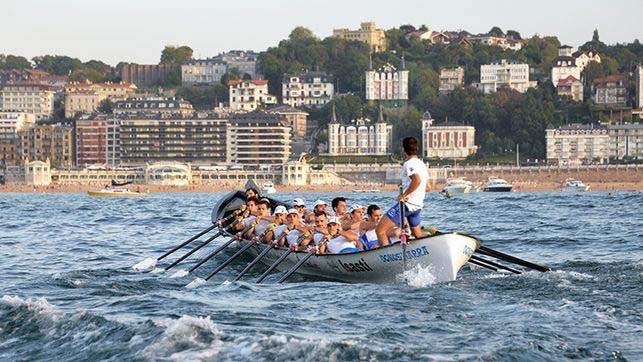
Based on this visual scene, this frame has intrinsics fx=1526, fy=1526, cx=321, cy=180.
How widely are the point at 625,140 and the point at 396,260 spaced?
151861 millimetres

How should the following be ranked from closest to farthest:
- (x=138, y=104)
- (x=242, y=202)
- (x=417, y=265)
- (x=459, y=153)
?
(x=417, y=265), (x=242, y=202), (x=459, y=153), (x=138, y=104)

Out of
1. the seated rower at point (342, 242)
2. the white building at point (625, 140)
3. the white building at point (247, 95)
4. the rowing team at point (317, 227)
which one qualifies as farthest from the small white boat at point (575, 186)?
the seated rower at point (342, 242)

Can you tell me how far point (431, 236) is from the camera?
19.8 metres

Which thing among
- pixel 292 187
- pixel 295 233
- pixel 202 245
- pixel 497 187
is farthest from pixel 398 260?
pixel 292 187

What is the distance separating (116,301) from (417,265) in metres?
4.03

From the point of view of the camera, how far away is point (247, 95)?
641ft

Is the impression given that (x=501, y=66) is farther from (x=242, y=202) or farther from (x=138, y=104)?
(x=242, y=202)

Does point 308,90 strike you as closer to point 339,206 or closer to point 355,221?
point 339,206

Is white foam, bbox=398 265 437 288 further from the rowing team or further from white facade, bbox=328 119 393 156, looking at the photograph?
white facade, bbox=328 119 393 156

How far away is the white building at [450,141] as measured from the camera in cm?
16612

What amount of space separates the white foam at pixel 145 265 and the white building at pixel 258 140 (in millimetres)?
138910

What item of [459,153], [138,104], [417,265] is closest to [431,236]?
[417,265]

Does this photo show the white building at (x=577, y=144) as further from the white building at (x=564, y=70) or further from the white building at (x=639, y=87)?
the white building at (x=564, y=70)

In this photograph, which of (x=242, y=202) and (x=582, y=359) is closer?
(x=582, y=359)
